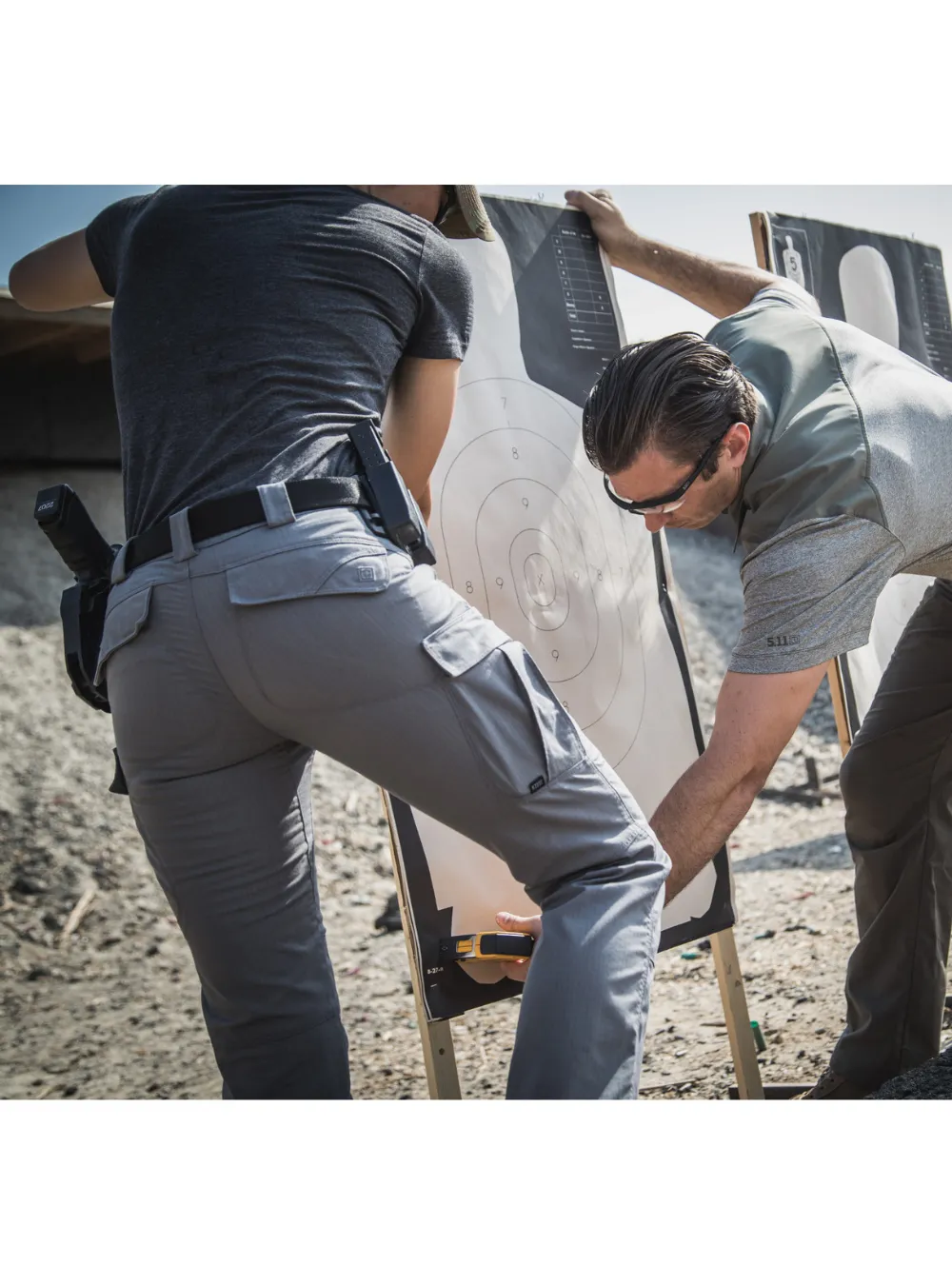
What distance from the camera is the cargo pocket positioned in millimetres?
1075

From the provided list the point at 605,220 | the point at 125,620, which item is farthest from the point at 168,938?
the point at 125,620

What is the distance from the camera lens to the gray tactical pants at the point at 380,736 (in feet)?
3.48

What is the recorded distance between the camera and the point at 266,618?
3.48 ft

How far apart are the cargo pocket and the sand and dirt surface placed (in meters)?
1.12

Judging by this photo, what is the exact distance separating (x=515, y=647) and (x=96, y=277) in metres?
0.68

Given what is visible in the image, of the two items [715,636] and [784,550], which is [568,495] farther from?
[715,636]

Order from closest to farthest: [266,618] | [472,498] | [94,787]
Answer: [266,618] < [472,498] < [94,787]

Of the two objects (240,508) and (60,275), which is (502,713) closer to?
(240,508)

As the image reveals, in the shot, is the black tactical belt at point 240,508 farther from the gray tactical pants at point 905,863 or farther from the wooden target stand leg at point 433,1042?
the gray tactical pants at point 905,863

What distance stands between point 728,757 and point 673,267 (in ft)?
3.37

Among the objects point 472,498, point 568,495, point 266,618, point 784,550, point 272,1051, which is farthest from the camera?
point 568,495

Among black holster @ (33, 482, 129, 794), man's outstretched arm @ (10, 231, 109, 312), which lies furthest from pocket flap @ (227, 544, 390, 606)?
man's outstretched arm @ (10, 231, 109, 312)

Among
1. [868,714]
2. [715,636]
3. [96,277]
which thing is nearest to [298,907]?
[96,277]
